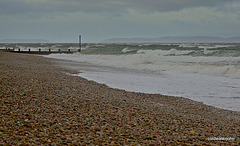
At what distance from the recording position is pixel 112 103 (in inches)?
241

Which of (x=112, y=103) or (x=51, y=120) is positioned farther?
(x=112, y=103)

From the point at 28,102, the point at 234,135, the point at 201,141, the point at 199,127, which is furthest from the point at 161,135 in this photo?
the point at 28,102

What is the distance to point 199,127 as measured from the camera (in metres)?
4.78

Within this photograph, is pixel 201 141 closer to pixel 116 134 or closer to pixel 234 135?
pixel 234 135

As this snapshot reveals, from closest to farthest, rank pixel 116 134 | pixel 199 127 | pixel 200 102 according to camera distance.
→ pixel 116 134
pixel 199 127
pixel 200 102

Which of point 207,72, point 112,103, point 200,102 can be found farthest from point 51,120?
point 207,72

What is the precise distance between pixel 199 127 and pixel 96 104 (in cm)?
227

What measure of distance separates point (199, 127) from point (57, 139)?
8.85 feet

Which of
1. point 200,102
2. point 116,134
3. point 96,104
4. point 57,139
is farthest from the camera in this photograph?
point 200,102

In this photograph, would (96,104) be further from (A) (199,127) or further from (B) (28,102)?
(A) (199,127)

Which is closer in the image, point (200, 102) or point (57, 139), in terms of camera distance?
point (57, 139)

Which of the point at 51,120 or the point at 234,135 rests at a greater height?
the point at 51,120

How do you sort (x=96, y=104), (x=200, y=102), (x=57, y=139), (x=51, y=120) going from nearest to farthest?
1. (x=57, y=139)
2. (x=51, y=120)
3. (x=96, y=104)
4. (x=200, y=102)

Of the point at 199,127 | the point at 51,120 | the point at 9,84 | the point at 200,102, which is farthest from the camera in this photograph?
the point at 200,102
